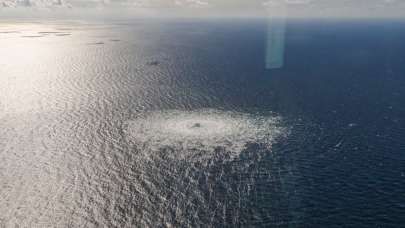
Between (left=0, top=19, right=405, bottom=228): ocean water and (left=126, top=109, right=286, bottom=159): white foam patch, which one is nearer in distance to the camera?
(left=0, top=19, right=405, bottom=228): ocean water

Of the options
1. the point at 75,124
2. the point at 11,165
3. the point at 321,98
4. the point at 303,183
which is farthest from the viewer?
the point at 321,98

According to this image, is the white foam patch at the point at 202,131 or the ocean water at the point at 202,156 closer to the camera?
the ocean water at the point at 202,156

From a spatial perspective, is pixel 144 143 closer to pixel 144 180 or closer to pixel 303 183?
pixel 144 180

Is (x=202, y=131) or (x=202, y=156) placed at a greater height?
(x=202, y=131)

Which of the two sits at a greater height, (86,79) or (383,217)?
(86,79)

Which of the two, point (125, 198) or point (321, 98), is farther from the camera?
point (321, 98)

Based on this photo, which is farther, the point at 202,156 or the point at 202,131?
the point at 202,131

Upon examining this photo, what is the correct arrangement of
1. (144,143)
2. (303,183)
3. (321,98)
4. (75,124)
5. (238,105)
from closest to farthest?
(303,183) → (144,143) → (75,124) → (238,105) → (321,98)

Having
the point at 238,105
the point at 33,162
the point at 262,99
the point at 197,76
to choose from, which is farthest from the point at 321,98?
the point at 33,162
